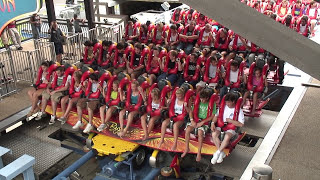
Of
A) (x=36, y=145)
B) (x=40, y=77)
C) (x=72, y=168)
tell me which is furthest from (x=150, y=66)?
(x=72, y=168)

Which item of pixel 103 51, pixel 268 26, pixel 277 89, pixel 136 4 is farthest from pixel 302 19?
pixel 136 4

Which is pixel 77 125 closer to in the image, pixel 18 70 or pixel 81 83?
pixel 81 83

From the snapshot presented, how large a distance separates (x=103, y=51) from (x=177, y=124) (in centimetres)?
339

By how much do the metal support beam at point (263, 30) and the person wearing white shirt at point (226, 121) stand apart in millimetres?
3177

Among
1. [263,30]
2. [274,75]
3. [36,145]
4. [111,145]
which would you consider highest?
[263,30]

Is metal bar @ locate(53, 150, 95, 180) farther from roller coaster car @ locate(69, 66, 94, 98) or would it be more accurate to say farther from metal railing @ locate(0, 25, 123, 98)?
metal railing @ locate(0, 25, 123, 98)

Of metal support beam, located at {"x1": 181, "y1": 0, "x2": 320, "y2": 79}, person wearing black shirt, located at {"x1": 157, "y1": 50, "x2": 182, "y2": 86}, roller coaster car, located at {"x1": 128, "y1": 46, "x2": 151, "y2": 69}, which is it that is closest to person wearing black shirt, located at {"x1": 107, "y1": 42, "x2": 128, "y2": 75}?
roller coaster car, located at {"x1": 128, "y1": 46, "x2": 151, "y2": 69}

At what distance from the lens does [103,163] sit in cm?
555

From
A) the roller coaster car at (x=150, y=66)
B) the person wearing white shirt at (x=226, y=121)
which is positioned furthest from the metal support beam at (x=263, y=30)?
the roller coaster car at (x=150, y=66)

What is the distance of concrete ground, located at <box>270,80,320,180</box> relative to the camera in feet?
9.21

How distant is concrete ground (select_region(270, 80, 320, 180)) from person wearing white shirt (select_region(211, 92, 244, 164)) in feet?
2.62

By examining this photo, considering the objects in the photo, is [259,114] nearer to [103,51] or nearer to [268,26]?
[103,51]

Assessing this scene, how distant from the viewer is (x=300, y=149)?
3217mm

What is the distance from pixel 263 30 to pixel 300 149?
2.11 meters
